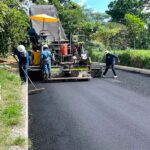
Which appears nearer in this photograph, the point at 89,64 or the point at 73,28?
the point at 89,64

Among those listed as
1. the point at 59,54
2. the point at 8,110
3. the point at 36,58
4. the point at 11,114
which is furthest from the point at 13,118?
the point at 59,54

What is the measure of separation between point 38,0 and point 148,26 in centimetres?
1647

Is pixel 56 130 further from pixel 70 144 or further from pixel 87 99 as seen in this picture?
pixel 87 99

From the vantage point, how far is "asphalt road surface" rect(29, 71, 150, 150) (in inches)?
332

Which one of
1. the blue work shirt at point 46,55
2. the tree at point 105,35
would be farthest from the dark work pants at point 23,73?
the tree at point 105,35

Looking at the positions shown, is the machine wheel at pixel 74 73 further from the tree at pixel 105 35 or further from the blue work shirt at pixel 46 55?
the tree at pixel 105 35

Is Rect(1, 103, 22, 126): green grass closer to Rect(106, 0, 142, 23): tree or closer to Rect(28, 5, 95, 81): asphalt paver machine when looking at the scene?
Rect(28, 5, 95, 81): asphalt paver machine

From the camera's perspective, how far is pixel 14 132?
26.9ft

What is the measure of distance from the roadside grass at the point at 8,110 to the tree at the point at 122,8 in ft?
160

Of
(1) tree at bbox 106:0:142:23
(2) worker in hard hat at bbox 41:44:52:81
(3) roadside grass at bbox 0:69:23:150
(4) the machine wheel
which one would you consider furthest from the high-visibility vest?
(1) tree at bbox 106:0:142:23

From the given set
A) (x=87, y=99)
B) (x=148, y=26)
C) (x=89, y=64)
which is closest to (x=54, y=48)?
(x=89, y=64)

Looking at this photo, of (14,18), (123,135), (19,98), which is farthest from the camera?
(14,18)

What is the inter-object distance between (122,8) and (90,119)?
58371 millimetres

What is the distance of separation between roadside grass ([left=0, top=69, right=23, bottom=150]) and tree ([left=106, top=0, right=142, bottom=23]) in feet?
160
